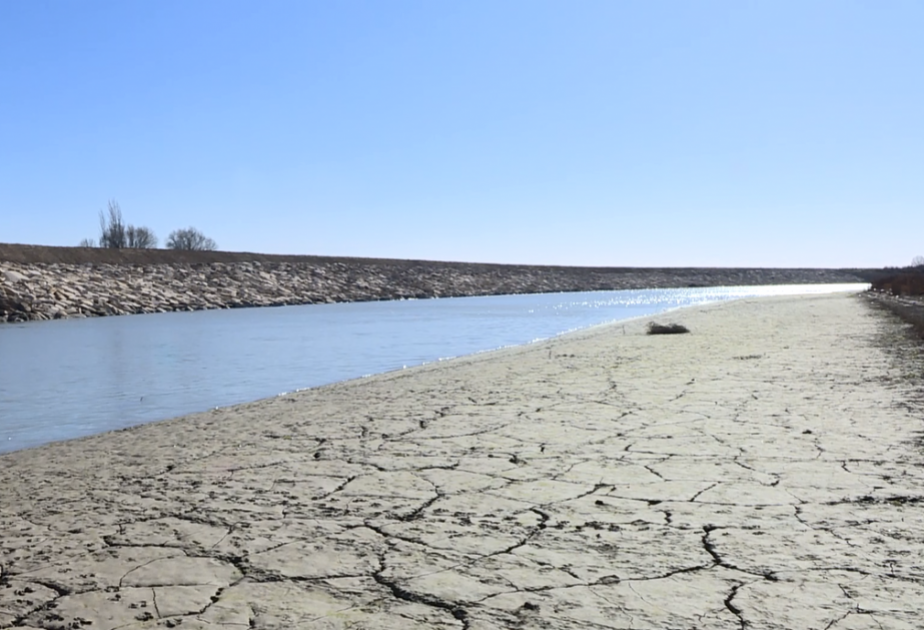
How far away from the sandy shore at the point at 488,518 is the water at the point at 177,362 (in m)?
1.52

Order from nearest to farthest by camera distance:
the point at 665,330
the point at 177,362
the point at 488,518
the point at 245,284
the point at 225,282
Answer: the point at 488,518
the point at 177,362
the point at 665,330
the point at 225,282
the point at 245,284

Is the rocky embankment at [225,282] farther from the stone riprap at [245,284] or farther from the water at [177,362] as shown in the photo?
the water at [177,362]

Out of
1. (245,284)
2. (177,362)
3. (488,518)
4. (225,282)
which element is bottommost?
(177,362)

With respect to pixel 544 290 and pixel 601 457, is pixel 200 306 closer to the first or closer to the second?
pixel 601 457

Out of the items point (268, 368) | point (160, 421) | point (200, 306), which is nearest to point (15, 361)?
point (268, 368)

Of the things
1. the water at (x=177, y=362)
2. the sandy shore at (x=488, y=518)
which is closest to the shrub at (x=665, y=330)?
the water at (x=177, y=362)

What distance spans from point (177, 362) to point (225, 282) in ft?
98.1

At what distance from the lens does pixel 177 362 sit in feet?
40.6

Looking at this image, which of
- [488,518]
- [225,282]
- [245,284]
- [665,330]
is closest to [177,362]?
[665,330]

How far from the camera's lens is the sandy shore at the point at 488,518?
2439mm

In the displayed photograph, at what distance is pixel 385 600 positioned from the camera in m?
2.50

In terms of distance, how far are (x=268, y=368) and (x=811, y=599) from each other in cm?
985

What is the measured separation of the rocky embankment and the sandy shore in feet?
80.4

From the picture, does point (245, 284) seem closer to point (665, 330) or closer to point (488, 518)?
point (665, 330)
